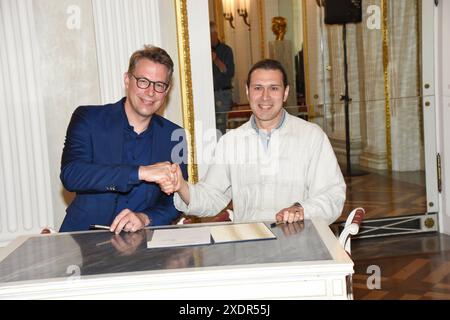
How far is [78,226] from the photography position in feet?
9.68

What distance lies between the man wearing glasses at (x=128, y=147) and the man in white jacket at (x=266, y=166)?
18 centimetres

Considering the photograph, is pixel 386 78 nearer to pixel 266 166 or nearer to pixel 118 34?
pixel 118 34

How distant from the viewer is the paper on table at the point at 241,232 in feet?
7.30

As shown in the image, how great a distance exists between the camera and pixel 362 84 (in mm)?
5488

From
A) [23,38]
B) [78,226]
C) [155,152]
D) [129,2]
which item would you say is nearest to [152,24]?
[129,2]

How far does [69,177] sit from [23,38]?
1.70 meters

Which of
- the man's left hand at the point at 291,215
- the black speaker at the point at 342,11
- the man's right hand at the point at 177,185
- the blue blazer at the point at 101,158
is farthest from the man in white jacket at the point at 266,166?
the black speaker at the point at 342,11

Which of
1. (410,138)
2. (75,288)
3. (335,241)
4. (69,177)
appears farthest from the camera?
(410,138)

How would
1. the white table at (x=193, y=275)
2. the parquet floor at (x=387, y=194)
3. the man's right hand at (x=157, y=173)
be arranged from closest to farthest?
the white table at (x=193, y=275) < the man's right hand at (x=157, y=173) < the parquet floor at (x=387, y=194)

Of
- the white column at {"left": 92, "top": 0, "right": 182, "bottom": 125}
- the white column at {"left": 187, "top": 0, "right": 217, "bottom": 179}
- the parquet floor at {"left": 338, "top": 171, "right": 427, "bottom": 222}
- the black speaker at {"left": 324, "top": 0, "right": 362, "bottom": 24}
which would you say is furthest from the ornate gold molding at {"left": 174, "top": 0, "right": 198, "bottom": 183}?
the parquet floor at {"left": 338, "top": 171, "right": 427, "bottom": 222}

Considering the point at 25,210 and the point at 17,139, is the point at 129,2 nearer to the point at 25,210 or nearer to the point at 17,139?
the point at 17,139

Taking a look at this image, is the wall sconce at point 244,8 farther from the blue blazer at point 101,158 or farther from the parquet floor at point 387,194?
the blue blazer at point 101,158

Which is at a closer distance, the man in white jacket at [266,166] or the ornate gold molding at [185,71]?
the man in white jacket at [266,166]

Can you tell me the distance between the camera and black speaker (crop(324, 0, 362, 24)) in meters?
5.24
